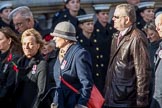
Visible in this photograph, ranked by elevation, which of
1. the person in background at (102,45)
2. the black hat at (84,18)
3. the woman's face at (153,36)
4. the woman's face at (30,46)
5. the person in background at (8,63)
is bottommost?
the person in background at (102,45)

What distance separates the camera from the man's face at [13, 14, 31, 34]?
8484 millimetres

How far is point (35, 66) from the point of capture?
693 centimetres

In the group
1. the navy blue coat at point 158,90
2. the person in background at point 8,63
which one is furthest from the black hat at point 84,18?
the navy blue coat at point 158,90

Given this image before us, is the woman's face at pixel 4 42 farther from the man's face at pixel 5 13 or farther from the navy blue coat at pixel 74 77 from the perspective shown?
the man's face at pixel 5 13

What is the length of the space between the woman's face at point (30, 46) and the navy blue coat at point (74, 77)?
48 cm

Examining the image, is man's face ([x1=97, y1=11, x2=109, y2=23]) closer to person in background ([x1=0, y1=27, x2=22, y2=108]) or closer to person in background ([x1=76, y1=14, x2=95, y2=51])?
person in background ([x1=76, y1=14, x2=95, y2=51])

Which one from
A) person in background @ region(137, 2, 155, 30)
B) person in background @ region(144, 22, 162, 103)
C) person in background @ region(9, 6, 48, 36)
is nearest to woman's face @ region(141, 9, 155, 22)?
person in background @ region(137, 2, 155, 30)

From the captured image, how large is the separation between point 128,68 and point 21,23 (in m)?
1.98

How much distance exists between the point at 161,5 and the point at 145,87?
559cm

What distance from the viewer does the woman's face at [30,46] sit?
23.0 feet

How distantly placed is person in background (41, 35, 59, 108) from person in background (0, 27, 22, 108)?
1.30 feet

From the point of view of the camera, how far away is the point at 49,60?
8320 mm

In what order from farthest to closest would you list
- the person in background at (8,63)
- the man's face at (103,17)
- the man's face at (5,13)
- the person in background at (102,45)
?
the man's face at (103,17)
the man's face at (5,13)
the person in background at (102,45)
the person in background at (8,63)

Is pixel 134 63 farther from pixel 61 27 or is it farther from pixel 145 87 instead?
pixel 61 27
